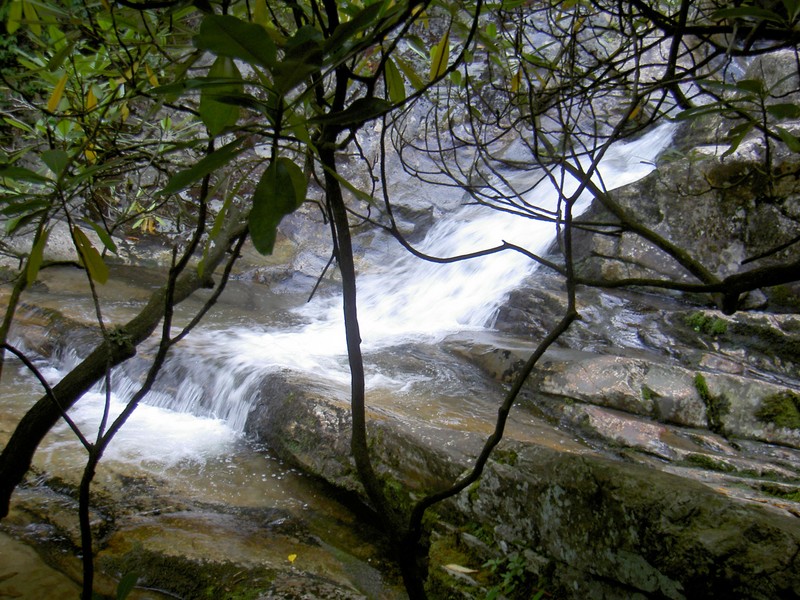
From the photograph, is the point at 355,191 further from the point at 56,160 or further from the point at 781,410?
the point at 781,410

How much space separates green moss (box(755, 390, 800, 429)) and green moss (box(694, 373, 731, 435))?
214 millimetres

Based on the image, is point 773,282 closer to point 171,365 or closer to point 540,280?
point 171,365

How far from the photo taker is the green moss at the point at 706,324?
5.27 m

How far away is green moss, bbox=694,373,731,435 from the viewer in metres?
3.86

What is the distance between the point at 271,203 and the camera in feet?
2.02

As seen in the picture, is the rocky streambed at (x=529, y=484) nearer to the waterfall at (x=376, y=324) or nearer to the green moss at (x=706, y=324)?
the green moss at (x=706, y=324)

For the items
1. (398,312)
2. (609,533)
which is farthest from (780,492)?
(398,312)

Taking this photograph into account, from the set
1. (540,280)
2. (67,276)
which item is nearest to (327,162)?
(540,280)

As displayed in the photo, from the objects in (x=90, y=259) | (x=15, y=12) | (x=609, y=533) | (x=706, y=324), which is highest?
(x=706, y=324)

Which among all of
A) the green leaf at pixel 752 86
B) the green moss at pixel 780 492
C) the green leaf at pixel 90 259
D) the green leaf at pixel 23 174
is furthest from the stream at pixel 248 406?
the green leaf at pixel 752 86

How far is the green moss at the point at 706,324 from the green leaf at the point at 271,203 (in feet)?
18.6

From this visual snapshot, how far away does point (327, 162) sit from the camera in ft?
2.78

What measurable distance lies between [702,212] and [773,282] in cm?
609

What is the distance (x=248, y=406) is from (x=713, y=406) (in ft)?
11.4
